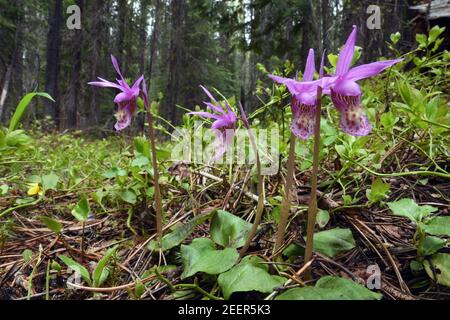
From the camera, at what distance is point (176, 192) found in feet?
6.54

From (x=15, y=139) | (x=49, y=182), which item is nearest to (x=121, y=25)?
(x=15, y=139)

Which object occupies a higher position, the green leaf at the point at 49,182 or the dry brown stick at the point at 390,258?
the green leaf at the point at 49,182

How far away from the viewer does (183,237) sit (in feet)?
4.55

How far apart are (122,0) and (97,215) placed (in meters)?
10.8

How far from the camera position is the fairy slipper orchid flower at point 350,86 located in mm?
939

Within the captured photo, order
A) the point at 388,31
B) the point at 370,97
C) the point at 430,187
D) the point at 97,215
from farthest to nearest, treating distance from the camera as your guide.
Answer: the point at 388,31
the point at 370,97
the point at 97,215
the point at 430,187

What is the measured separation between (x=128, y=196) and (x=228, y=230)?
0.65 m

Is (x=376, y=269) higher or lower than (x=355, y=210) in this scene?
lower

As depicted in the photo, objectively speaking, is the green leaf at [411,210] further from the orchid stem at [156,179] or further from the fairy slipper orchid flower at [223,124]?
the orchid stem at [156,179]

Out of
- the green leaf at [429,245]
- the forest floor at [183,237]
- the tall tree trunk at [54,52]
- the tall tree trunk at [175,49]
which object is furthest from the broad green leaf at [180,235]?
the tall tree trunk at [54,52]

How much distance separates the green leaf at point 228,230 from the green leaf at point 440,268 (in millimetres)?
595
